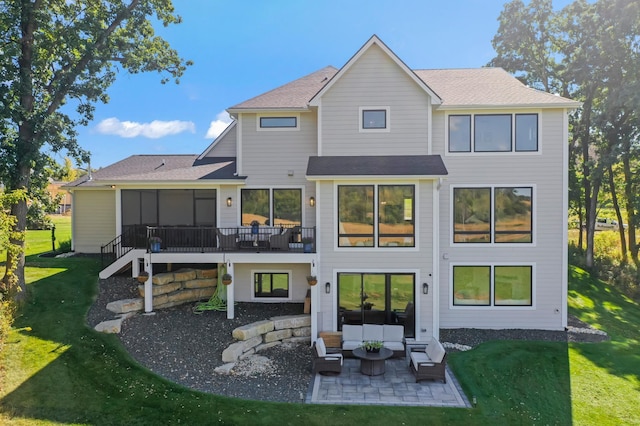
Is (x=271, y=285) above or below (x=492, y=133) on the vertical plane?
below

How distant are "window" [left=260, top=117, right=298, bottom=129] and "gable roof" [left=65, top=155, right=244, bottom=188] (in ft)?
7.54

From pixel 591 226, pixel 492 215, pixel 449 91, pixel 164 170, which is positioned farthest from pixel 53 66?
pixel 591 226

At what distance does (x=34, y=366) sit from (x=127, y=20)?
13378 mm

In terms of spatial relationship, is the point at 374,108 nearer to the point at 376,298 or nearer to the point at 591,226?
the point at 376,298

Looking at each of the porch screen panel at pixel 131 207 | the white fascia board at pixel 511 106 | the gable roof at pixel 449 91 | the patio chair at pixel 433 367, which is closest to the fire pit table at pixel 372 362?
the patio chair at pixel 433 367

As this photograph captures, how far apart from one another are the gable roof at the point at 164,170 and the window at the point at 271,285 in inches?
161

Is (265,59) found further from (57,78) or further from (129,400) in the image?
(129,400)

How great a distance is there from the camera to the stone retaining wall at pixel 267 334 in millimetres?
10398

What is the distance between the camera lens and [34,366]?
912 centimetres

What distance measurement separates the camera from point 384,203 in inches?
486

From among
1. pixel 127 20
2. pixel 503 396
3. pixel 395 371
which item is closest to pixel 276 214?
pixel 395 371

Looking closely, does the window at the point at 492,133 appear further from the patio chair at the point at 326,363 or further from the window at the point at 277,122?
the patio chair at the point at 326,363

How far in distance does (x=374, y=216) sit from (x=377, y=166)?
171 centimetres

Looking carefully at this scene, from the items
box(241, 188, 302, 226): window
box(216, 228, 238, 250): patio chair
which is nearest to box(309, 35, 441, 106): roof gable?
box(241, 188, 302, 226): window
